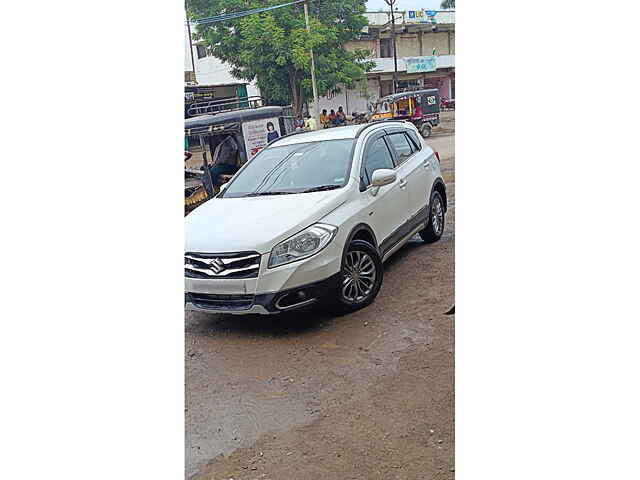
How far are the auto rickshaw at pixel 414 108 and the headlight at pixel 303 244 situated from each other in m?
0.48

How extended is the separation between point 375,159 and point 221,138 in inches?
24.6

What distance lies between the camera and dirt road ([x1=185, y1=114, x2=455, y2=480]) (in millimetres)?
1799

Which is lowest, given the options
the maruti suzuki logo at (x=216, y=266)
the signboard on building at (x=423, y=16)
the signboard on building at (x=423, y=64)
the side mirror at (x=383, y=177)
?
the maruti suzuki logo at (x=216, y=266)

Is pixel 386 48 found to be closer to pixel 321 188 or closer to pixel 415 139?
pixel 415 139

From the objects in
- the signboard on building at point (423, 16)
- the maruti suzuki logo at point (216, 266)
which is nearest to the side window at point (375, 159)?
the signboard on building at point (423, 16)

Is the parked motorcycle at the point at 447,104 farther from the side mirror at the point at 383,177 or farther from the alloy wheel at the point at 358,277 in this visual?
the alloy wheel at the point at 358,277

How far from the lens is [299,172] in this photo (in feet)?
7.74

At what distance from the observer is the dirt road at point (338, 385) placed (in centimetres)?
180

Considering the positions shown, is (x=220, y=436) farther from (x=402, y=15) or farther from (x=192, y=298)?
(x=402, y=15)

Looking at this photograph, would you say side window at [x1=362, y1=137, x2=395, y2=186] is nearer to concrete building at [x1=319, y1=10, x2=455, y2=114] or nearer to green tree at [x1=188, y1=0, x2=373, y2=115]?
concrete building at [x1=319, y1=10, x2=455, y2=114]

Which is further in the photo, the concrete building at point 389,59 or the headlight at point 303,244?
the headlight at point 303,244

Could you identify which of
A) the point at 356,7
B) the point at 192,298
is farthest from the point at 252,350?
the point at 356,7

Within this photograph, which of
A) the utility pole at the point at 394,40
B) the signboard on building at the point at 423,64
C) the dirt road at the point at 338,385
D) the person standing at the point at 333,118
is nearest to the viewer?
the dirt road at the point at 338,385

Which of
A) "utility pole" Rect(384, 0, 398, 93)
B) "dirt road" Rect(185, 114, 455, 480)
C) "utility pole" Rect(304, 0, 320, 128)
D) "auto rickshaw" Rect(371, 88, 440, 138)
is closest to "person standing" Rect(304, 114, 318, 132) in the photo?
"utility pole" Rect(304, 0, 320, 128)
